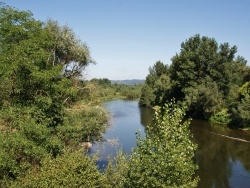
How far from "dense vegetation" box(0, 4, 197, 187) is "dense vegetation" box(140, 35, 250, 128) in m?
50.9

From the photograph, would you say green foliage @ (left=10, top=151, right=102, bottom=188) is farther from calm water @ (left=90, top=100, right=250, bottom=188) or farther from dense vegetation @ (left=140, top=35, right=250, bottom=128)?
dense vegetation @ (left=140, top=35, right=250, bottom=128)

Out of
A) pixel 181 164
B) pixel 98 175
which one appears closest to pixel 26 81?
pixel 98 175

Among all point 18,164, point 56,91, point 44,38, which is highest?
point 44,38

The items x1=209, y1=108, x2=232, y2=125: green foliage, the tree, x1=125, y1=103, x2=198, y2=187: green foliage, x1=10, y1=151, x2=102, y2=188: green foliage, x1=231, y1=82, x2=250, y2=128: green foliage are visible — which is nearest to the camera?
x1=125, y1=103, x2=198, y2=187: green foliage

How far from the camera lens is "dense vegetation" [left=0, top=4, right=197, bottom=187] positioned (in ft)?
54.6

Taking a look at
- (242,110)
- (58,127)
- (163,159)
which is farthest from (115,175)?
(242,110)

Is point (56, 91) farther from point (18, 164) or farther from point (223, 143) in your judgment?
point (223, 143)

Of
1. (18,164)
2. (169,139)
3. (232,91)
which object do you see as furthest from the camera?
(232,91)

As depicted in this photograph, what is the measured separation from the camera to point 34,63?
24.3m

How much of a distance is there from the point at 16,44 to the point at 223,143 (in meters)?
41.2

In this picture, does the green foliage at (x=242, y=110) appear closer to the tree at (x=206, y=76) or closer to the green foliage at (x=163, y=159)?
the tree at (x=206, y=76)

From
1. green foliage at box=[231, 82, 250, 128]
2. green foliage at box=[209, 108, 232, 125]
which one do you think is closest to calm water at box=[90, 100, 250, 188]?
green foliage at box=[209, 108, 232, 125]

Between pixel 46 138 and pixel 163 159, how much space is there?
10.0m

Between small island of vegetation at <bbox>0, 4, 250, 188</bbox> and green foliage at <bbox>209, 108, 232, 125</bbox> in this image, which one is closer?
small island of vegetation at <bbox>0, 4, 250, 188</bbox>
